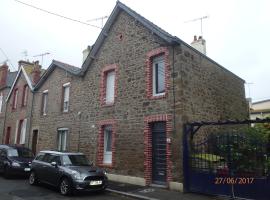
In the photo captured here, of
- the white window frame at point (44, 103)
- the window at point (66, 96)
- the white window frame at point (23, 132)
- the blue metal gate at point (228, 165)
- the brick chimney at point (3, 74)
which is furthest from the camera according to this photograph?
the brick chimney at point (3, 74)

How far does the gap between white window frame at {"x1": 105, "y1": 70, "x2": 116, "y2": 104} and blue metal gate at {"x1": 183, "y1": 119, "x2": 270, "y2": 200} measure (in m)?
5.20

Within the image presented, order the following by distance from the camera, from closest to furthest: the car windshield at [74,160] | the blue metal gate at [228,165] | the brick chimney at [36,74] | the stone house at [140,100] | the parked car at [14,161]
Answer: the blue metal gate at [228,165], the car windshield at [74,160], the stone house at [140,100], the parked car at [14,161], the brick chimney at [36,74]

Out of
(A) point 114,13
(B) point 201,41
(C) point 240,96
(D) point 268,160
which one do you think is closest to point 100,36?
(A) point 114,13

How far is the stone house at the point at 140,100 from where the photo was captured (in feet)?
39.4

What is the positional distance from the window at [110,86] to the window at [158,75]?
2.93 metres

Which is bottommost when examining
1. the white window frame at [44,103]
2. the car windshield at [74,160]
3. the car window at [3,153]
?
the car windshield at [74,160]

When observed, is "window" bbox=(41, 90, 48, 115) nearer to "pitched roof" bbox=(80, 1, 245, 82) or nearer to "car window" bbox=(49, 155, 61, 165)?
"pitched roof" bbox=(80, 1, 245, 82)

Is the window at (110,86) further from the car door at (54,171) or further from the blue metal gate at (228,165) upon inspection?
the blue metal gate at (228,165)

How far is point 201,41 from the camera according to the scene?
15531 millimetres

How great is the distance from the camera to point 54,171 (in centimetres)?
1116

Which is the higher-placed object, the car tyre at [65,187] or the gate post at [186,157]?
the gate post at [186,157]

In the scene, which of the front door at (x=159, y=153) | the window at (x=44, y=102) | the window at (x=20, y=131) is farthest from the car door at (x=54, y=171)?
the window at (x=20, y=131)

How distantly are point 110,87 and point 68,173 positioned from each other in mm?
6108

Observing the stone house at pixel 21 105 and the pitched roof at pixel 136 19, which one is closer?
the pitched roof at pixel 136 19
